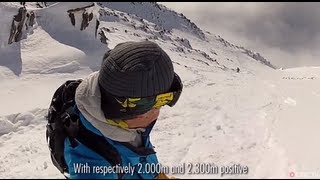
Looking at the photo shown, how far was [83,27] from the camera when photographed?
22.1m

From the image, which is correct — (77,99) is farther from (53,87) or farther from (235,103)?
(53,87)

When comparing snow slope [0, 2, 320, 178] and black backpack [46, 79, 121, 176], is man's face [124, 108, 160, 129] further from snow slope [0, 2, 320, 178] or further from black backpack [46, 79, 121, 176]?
snow slope [0, 2, 320, 178]

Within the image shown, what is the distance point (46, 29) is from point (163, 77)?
2102 centimetres

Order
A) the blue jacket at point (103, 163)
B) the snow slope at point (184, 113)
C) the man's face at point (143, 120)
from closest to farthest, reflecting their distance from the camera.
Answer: the blue jacket at point (103, 163), the man's face at point (143, 120), the snow slope at point (184, 113)

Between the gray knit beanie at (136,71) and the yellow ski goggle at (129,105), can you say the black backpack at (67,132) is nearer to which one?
the yellow ski goggle at (129,105)

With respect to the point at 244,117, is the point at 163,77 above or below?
above

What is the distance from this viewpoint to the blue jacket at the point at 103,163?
98.3 inches

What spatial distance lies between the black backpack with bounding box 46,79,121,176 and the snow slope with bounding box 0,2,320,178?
326 millimetres

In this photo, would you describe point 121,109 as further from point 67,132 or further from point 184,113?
point 184,113

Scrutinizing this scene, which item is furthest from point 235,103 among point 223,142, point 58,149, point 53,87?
point 53,87

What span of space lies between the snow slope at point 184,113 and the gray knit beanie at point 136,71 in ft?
2.16

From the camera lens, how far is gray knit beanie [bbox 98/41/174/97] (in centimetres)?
257

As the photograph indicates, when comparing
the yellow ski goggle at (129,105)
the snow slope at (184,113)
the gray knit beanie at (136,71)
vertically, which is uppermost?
the gray knit beanie at (136,71)

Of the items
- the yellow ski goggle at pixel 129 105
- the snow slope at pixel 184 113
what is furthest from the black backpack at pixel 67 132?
the snow slope at pixel 184 113
